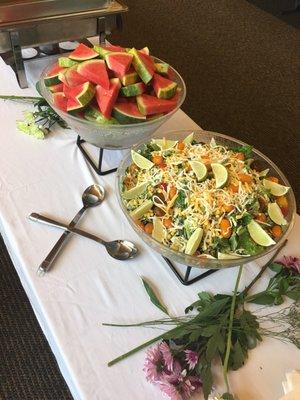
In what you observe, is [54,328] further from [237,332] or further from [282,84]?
[282,84]

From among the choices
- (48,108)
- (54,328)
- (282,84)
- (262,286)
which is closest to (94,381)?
(54,328)

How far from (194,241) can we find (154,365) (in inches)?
7.5

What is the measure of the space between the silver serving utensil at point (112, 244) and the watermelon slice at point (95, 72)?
0.29 meters

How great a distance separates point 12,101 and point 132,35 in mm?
1900

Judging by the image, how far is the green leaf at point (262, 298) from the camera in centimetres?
70

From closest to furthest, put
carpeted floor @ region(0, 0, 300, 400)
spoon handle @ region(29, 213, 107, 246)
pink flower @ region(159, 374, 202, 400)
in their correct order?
1. pink flower @ region(159, 374, 202, 400)
2. spoon handle @ region(29, 213, 107, 246)
3. carpeted floor @ region(0, 0, 300, 400)

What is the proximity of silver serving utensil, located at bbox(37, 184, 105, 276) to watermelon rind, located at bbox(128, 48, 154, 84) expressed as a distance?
0.25m

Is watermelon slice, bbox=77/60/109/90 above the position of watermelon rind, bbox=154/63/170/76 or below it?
above

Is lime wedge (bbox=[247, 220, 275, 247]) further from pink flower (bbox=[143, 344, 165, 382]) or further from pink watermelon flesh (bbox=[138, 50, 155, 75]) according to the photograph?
pink watermelon flesh (bbox=[138, 50, 155, 75])

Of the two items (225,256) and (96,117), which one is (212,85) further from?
(225,256)

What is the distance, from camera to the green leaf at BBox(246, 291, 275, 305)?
703mm

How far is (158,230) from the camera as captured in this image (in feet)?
2.22

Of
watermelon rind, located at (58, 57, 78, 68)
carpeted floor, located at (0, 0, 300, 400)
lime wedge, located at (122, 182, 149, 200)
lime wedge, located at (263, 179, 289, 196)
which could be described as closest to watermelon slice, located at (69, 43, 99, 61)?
watermelon rind, located at (58, 57, 78, 68)

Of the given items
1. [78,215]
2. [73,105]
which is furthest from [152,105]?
[78,215]
